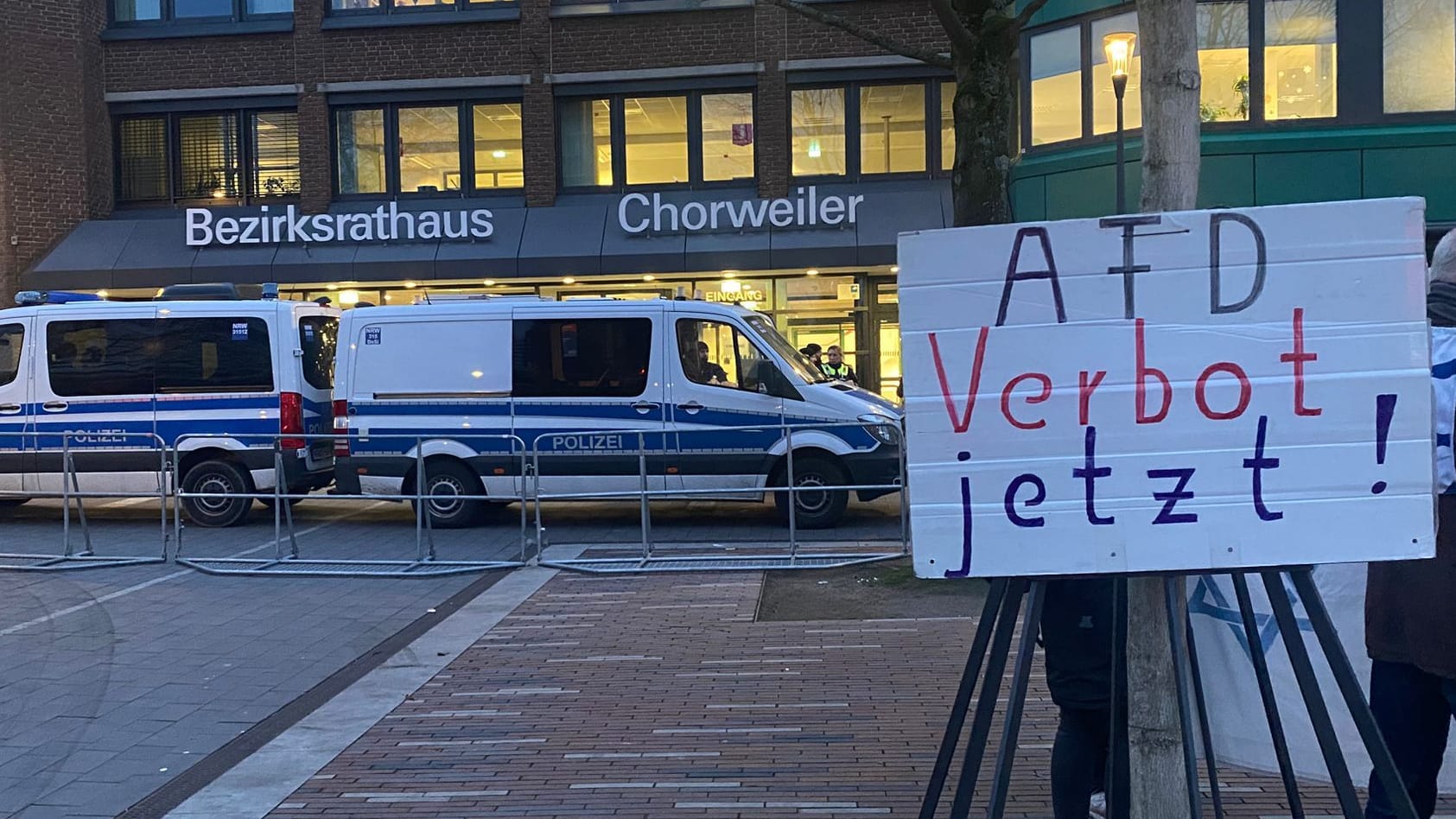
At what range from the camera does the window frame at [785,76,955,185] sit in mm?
20391

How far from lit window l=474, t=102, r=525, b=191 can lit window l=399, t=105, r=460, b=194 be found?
39 cm

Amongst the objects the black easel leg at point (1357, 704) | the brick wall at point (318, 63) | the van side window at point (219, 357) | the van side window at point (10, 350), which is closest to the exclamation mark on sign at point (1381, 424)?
the black easel leg at point (1357, 704)

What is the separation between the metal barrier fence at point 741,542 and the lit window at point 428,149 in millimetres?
10612

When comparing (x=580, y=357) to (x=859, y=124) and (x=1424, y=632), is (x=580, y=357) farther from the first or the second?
(x=1424, y=632)

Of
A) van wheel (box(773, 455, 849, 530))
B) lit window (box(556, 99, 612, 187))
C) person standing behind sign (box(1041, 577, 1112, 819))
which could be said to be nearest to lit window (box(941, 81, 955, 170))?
lit window (box(556, 99, 612, 187))

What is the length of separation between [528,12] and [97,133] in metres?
7.90

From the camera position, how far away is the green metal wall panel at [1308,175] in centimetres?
1648

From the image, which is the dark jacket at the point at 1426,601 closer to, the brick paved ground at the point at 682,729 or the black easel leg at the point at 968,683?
the black easel leg at the point at 968,683

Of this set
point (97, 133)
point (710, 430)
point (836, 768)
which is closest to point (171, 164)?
point (97, 133)

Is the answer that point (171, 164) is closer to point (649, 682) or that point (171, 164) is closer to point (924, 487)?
point (649, 682)

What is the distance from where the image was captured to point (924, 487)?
318cm

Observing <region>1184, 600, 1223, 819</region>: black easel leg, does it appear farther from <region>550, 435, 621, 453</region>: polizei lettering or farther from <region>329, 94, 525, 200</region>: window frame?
<region>329, 94, 525, 200</region>: window frame

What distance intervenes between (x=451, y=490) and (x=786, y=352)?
3759 millimetres

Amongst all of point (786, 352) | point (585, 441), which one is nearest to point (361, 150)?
point (585, 441)
